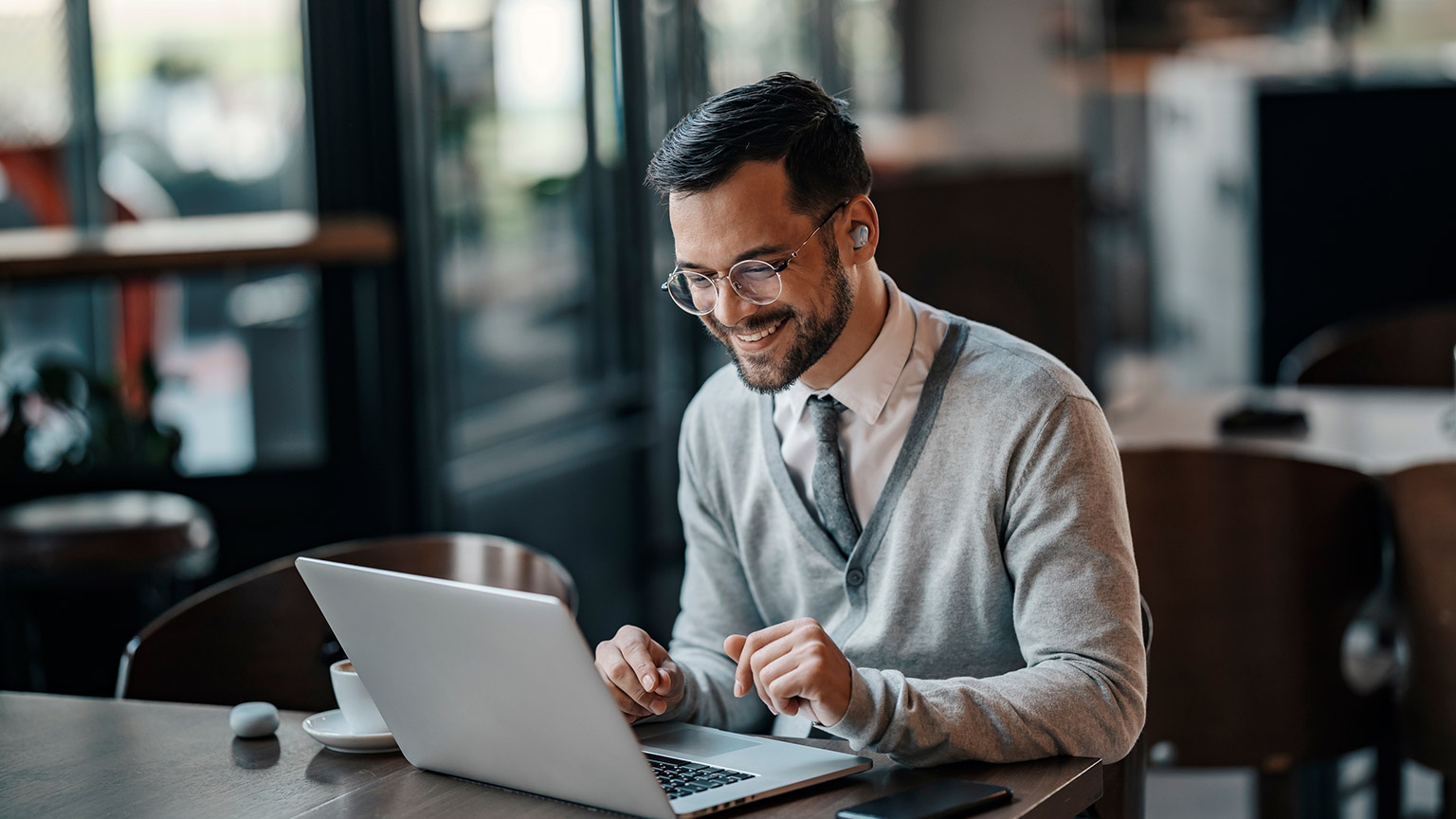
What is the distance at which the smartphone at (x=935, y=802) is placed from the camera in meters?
1.08

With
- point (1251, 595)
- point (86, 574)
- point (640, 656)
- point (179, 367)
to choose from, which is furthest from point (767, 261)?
point (179, 367)

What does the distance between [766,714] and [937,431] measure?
423 millimetres

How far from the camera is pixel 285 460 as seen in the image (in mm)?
3293

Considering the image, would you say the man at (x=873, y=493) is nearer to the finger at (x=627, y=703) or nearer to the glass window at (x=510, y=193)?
the finger at (x=627, y=703)

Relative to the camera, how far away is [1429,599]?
6.37 feet

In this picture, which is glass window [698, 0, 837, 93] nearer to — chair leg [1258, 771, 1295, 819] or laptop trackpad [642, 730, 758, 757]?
chair leg [1258, 771, 1295, 819]

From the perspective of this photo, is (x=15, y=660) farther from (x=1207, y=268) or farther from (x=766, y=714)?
(x=1207, y=268)

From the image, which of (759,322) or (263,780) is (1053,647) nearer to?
(759,322)

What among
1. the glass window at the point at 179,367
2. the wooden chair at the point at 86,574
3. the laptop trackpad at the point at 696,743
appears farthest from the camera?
the glass window at the point at 179,367

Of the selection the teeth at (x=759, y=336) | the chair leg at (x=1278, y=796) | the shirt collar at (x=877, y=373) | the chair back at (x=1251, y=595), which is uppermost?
the teeth at (x=759, y=336)

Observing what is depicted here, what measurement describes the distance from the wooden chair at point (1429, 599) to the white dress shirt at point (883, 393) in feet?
2.60

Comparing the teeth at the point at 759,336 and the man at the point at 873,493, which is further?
the teeth at the point at 759,336

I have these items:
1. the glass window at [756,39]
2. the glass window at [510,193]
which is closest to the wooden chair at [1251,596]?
the glass window at [510,193]

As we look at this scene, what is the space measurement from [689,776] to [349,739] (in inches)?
12.5
